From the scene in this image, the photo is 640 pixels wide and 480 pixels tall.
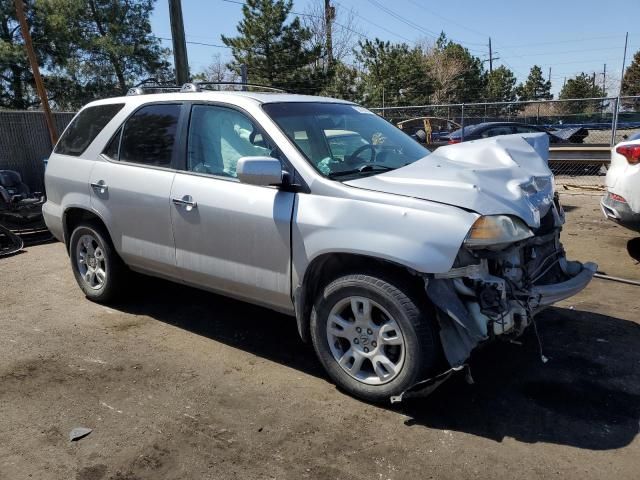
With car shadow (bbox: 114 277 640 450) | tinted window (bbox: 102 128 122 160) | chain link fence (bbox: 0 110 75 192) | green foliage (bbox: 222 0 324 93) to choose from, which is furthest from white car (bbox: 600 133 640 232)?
green foliage (bbox: 222 0 324 93)

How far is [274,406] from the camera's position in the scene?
342cm

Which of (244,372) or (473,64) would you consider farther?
(473,64)

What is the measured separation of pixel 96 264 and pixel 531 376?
12.6 feet

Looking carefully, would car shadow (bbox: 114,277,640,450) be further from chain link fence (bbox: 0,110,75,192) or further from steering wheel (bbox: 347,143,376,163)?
chain link fence (bbox: 0,110,75,192)

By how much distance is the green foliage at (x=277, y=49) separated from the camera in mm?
35781

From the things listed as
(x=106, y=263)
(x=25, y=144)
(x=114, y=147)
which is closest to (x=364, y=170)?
(x=114, y=147)

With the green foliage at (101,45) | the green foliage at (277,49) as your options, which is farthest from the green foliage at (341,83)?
the green foliage at (101,45)

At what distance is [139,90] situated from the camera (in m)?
5.18

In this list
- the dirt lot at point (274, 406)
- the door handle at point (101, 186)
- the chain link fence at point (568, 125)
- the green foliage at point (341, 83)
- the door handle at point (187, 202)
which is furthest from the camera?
the green foliage at point (341, 83)

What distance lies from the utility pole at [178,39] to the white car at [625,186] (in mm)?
7648

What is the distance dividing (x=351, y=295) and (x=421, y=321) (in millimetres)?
462

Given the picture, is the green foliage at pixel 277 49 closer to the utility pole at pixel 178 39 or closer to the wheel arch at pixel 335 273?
the utility pole at pixel 178 39

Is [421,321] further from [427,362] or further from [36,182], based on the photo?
[36,182]

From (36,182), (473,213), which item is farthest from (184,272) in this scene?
(36,182)
